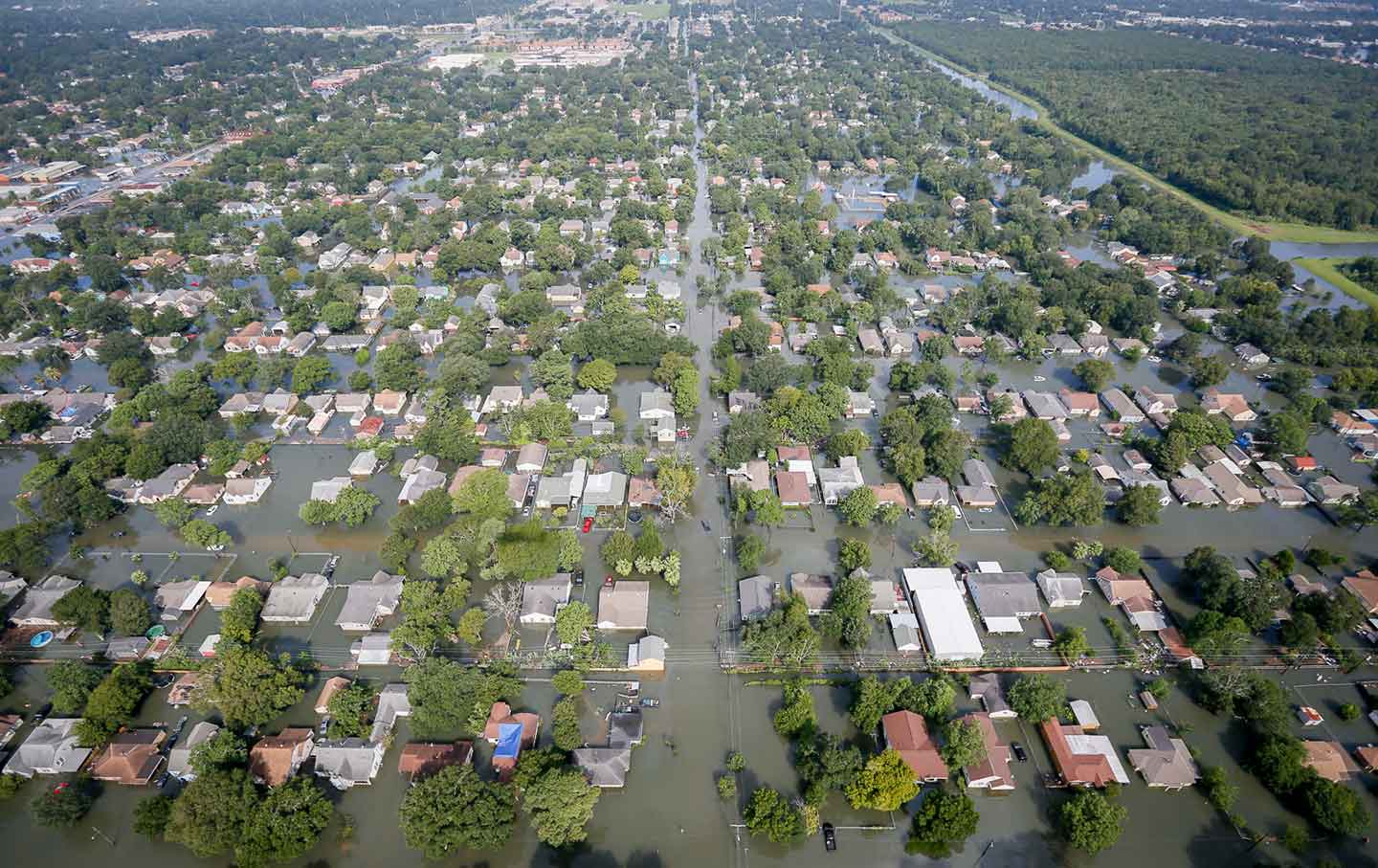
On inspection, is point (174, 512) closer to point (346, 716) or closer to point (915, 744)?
point (346, 716)

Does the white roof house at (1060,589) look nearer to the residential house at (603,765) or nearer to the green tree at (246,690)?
the residential house at (603,765)

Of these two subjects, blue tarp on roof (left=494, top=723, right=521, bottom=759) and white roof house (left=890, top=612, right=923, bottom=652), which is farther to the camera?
white roof house (left=890, top=612, right=923, bottom=652)

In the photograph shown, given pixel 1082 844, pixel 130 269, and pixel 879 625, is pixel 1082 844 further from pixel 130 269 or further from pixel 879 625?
pixel 130 269

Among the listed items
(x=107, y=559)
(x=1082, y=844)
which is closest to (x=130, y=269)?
(x=107, y=559)

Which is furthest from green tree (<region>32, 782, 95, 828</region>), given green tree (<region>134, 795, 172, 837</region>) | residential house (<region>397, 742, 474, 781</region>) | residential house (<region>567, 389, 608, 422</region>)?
residential house (<region>567, 389, 608, 422</region>)

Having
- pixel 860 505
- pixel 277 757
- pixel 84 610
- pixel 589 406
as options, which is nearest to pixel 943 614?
pixel 860 505

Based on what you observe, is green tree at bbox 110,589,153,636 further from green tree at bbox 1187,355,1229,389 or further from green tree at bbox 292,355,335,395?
green tree at bbox 1187,355,1229,389
